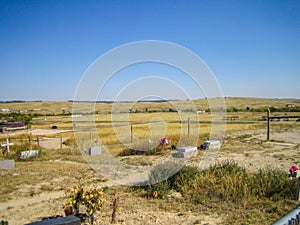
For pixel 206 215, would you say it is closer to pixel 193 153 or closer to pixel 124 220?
pixel 124 220

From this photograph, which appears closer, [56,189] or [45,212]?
[45,212]

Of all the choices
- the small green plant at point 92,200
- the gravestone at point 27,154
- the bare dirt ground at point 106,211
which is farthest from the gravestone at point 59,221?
the gravestone at point 27,154

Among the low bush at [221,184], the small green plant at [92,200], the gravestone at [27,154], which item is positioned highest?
the small green plant at [92,200]

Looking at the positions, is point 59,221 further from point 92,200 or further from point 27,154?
point 27,154

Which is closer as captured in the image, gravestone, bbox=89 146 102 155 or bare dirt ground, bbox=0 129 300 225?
bare dirt ground, bbox=0 129 300 225

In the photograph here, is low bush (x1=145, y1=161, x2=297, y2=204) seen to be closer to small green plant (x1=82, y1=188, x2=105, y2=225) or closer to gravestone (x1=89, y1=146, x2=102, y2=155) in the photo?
small green plant (x1=82, y1=188, x2=105, y2=225)

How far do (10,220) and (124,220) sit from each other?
258 cm

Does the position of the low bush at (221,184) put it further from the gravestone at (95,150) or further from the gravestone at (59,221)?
the gravestone at (95,150)

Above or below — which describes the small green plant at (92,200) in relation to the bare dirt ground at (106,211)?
above

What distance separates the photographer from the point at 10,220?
20.9 feet

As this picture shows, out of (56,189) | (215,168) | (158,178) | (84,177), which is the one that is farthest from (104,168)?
(215,168)

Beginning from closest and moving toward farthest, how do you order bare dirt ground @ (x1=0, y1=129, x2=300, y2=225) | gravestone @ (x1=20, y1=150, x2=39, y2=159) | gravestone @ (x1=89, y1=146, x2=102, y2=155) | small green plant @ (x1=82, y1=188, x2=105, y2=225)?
small green plant @ (x1=82, y1=188, x2=105, y2=225) → bare dirt ground @ (x1=0, y1=129, x2=300, y2=225) → gravestone @ (x1=20, y1=150, x2=39, y2=159) → gravestone @ (x1=89, y1=146, x2=102, y2=155)

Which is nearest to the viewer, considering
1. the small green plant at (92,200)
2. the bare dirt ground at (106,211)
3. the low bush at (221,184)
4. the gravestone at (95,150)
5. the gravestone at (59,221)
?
the gravestone at (59,221)

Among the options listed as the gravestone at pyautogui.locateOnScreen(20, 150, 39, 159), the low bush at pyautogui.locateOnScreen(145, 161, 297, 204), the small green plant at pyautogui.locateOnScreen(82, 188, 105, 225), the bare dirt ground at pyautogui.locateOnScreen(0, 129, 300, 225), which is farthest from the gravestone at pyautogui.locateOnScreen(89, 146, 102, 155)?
the small green plant at pyautogui.locateOnScreen(82, 188, 105, 225)
